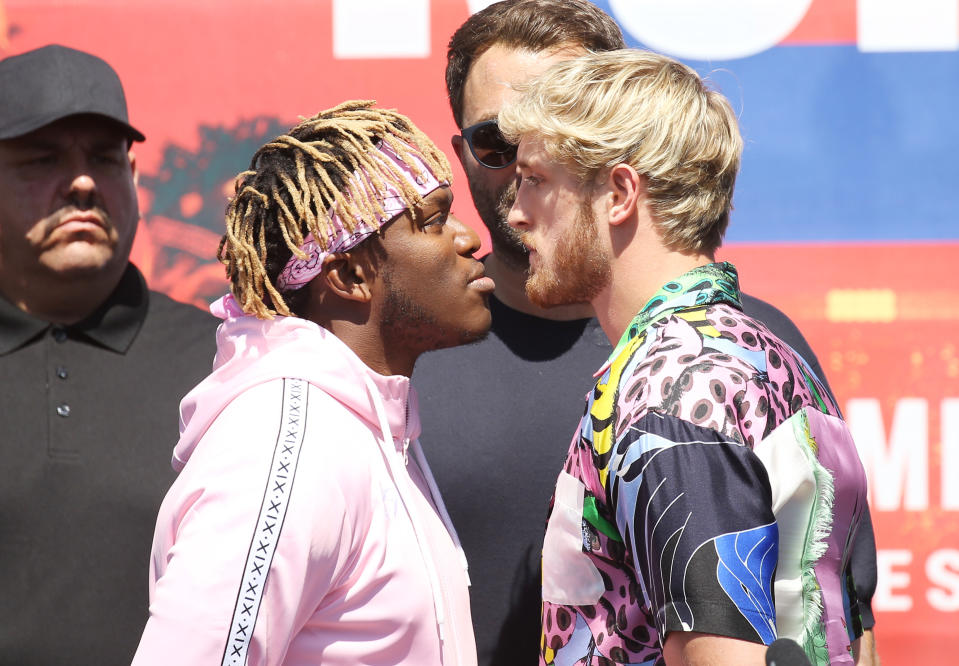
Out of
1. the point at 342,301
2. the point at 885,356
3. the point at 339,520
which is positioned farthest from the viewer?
the point at 885,356

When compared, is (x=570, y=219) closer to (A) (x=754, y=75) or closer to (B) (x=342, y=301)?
(B) (x=342, y=301)

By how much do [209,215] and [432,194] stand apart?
1283 mm

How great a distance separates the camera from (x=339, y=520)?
121 centimetres

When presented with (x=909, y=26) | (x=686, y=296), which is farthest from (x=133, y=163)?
(x=909, y=26)

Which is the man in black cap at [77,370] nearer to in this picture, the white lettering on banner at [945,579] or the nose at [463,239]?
the nose at [463,239]

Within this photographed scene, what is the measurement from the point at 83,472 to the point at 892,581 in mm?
1966

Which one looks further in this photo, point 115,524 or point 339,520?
point 115,524

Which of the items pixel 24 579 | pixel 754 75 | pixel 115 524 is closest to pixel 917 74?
pixel 754 75

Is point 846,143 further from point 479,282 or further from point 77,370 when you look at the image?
point 77,370

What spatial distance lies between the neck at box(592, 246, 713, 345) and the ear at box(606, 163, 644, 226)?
0.06 m

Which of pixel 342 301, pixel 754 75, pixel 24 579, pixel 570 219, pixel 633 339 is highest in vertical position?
pixel 754 75

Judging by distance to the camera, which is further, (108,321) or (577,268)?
(108,321)

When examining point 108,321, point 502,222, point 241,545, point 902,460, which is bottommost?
point 241,545

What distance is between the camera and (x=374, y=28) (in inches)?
102
